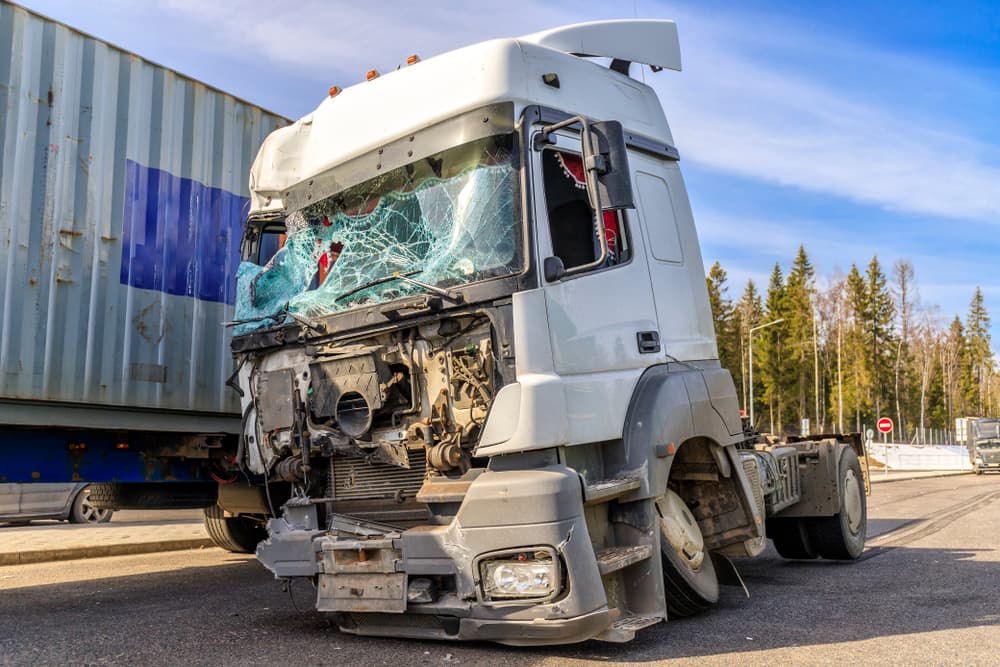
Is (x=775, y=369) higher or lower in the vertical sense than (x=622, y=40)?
higher

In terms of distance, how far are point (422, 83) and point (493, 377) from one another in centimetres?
189

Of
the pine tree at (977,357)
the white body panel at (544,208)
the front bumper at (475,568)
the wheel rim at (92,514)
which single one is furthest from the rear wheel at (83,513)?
the pine tree at (977,357)

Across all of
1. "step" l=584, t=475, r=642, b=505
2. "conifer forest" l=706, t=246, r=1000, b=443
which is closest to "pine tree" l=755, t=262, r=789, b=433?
"conifer forest" l=706, t=246, r=1000, b=443

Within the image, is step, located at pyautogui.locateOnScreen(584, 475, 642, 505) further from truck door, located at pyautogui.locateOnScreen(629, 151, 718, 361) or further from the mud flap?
the mud flap

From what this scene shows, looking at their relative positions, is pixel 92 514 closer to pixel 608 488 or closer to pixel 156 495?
pixel 156 495

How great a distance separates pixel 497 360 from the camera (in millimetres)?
4402

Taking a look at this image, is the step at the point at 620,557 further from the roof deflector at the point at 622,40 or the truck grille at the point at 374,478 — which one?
the roof deflector at the point at 622,40

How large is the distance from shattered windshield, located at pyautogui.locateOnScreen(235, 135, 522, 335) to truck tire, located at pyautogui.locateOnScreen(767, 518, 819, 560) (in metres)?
5.39

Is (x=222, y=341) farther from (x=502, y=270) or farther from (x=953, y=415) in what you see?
(x=953, y=415)

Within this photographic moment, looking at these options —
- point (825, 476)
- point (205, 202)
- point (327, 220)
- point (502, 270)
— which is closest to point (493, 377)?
point (502, 270)

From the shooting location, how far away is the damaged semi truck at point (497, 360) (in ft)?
14.0

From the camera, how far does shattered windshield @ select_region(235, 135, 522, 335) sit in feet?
15.2

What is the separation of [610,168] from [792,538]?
558 cm

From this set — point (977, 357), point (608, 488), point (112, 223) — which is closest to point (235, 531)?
point (112, 223)
